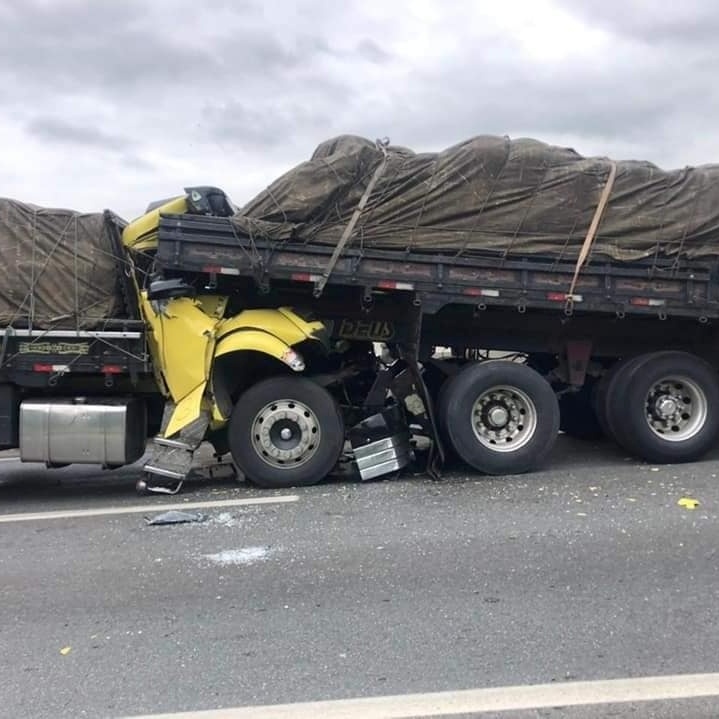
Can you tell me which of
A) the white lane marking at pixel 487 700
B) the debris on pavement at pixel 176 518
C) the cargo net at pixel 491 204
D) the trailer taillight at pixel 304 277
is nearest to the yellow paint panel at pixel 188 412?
the debris on pavement at pixel 176 518

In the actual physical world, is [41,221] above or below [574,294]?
above

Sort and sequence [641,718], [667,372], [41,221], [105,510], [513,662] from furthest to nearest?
[667,372]
[41,221]
[105,510]
[513,662]
[641,718]

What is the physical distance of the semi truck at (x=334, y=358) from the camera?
23.9 feet

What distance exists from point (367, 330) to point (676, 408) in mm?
3188

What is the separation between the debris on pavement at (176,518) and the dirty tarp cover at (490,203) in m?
2.49

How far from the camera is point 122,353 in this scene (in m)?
7.38

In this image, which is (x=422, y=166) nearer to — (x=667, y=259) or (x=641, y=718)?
(x=667, y=259)

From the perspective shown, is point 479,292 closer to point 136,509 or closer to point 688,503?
point 688,503

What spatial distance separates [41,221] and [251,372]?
7.73ft

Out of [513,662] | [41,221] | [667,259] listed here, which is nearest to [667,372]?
[667,259]

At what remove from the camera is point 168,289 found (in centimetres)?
712

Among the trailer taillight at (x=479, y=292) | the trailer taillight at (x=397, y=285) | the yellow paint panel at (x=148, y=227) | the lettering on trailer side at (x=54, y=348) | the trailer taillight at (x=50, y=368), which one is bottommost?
the trailer taillight at (x=50, y=368)

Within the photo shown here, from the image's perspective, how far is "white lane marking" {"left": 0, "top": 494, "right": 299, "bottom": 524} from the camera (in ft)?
22.3

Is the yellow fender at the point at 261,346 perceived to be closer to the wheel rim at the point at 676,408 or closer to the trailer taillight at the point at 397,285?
the trailer taillight at the point at 397,285
